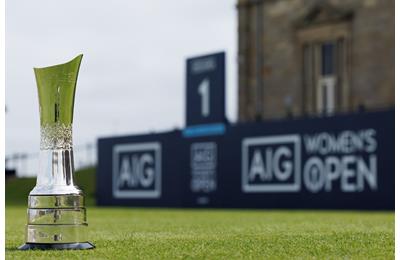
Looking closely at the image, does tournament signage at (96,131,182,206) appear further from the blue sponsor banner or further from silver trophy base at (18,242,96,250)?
silver trophy base at (18,242,96,250)

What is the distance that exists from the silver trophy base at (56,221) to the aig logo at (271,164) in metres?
14.5

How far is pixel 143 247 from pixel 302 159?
14024 millimetres

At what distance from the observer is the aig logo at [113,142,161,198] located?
25.5 metres

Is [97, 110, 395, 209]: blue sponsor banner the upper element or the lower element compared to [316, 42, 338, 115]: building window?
lower

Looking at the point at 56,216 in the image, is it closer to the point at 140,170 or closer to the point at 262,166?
the point at 262,166

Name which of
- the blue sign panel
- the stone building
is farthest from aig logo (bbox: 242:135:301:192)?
the stone building

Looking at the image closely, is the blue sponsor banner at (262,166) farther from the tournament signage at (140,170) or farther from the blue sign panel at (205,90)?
the blue sign panel at (205,90)

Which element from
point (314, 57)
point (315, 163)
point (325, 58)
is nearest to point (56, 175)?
point (315, 163)

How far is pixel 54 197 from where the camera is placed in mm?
6953

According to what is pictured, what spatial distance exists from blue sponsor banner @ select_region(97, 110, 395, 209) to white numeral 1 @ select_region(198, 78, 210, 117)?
2.05 ft

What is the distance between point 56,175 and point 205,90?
57.0ft

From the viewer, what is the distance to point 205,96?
2420cm

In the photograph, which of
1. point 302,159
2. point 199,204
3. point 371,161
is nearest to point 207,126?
point 199,204

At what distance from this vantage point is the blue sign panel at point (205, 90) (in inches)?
937
